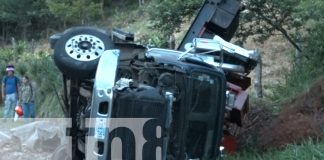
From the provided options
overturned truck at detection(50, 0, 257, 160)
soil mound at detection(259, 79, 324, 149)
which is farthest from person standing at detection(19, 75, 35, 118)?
overturned truck at detection(50, 0, 257, 160)

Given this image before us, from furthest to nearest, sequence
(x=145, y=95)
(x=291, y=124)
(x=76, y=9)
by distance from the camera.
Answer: (x=76, y=9)
(x=291, y=124)
(x=145, y=95)

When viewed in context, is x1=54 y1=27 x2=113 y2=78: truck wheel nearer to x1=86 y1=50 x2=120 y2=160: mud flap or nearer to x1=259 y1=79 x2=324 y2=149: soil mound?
x1=86 y1=50 x2=120 y2=160: mud flap

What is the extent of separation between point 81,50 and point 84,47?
0.16ft

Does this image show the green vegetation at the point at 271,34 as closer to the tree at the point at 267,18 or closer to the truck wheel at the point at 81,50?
the tree at the point at 267,18

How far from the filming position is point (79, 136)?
23.5 feet

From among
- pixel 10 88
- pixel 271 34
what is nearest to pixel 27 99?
pixel 10 88

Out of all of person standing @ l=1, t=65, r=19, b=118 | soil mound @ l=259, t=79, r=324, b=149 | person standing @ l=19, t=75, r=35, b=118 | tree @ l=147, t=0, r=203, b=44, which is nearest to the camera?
soil mound @ l=259, t=79, r=324, b=149

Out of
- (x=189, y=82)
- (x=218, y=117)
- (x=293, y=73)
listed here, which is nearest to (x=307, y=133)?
(x=218, y=117)

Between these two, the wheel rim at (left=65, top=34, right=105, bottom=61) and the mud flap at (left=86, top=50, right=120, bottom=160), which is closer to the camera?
the mud flap at (left=86, top=50, right=120, bottom=160)

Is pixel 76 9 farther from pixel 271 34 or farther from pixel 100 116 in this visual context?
pixel 100 116

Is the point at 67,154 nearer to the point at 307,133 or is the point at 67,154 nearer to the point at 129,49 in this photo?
the point at 129,49

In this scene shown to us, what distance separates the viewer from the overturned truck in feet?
18.2

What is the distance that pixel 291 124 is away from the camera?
8328 millimetres

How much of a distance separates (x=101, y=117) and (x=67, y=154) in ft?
7.31
